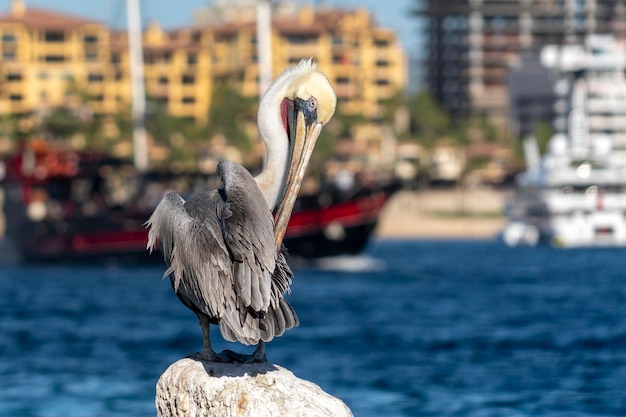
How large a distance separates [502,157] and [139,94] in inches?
2989

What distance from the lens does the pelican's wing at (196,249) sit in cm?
885

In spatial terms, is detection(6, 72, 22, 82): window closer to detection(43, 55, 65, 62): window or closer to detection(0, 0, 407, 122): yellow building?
detection(0, 0, 407, 122): yellow building

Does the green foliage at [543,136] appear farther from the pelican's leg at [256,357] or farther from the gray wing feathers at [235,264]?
the gray wing feathers at [235,264]

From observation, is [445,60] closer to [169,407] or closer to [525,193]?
[525,193]

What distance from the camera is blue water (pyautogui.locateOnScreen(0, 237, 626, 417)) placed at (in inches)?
765

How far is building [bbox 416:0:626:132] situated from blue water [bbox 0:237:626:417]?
12263 centimetres

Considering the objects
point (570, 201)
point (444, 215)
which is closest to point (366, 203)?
point (570, 201)

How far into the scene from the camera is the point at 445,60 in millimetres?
182125

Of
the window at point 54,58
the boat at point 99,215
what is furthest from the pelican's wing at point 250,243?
the window at point 54,58

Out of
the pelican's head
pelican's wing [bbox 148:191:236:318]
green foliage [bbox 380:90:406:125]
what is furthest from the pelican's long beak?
green foliage [bbox 380:90:406:125]

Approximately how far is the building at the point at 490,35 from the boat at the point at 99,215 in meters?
118

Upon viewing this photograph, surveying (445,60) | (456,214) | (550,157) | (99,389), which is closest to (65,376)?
(99,389)

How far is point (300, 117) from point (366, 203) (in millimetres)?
46010

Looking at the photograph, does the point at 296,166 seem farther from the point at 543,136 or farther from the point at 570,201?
the point at 543,136
